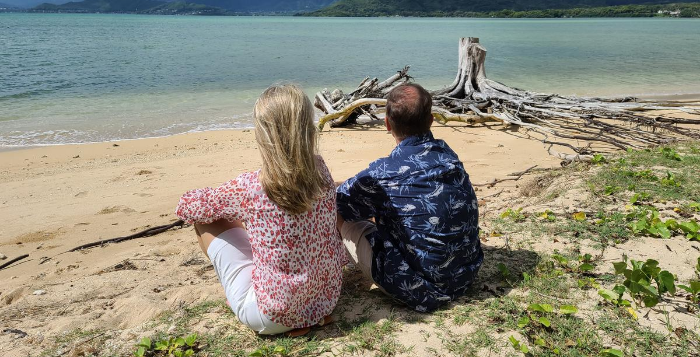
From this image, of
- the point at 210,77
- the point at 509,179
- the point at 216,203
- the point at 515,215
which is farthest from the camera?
the point at 210,77

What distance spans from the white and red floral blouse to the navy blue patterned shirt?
0.37 metres

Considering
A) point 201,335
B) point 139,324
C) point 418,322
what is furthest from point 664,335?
point 139,324

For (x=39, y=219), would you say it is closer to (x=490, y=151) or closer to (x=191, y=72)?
(x=490, y=151)

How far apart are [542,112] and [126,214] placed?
296 inches

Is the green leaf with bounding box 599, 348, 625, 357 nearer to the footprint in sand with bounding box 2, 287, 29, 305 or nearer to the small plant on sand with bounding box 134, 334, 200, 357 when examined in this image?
the small plant on sand with bounding box 134, 334, 200, 357

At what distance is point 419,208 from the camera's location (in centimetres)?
300

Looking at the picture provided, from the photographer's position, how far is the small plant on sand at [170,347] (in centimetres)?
273

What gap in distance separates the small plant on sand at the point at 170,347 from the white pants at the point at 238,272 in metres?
0.30

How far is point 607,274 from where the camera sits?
3.36 meters

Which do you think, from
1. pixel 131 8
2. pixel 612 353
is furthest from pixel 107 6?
pixel 612 353

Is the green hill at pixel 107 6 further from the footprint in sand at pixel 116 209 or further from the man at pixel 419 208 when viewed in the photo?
the man at pixel 419 208

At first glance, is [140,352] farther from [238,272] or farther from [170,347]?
[238,272]

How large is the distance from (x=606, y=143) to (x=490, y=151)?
184cm

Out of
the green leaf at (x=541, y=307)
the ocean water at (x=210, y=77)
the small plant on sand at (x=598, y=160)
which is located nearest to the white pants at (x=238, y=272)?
the green leaf at (x=541, y=307)
